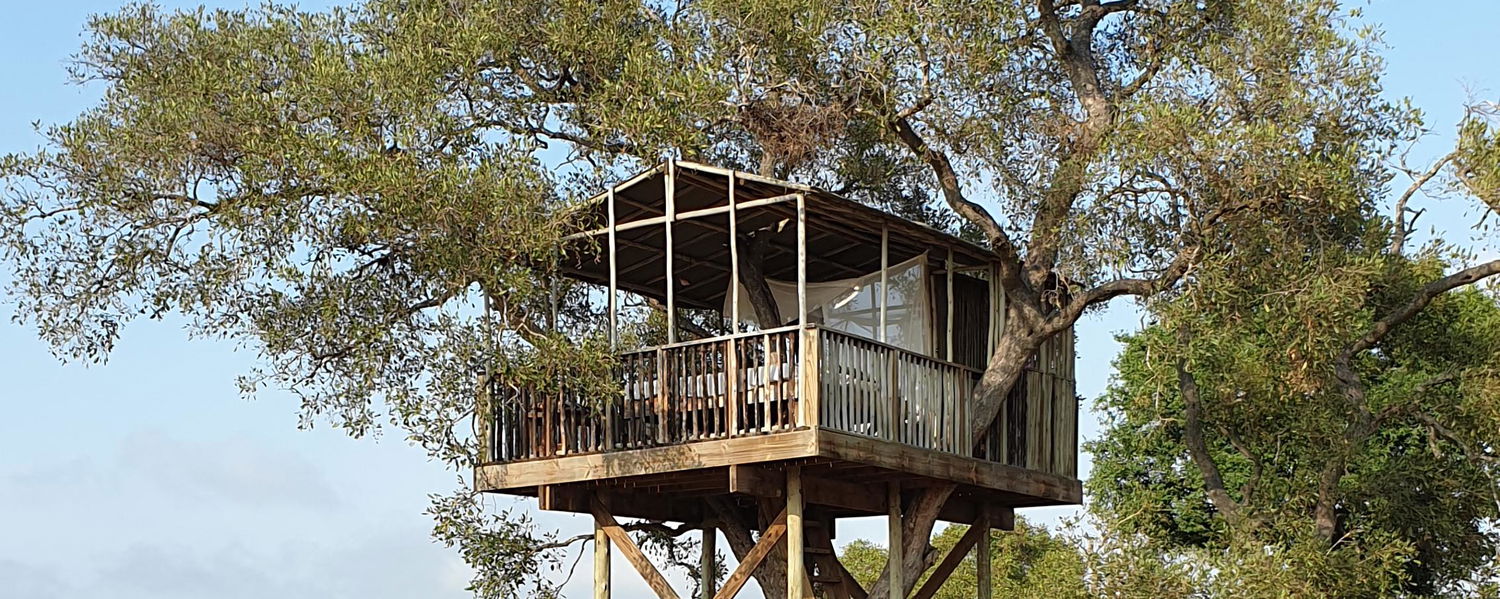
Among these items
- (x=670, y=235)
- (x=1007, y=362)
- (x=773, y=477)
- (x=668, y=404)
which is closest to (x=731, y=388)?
(x=668, y=404)

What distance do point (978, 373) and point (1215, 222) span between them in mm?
2700

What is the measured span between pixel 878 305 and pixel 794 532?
114 inches

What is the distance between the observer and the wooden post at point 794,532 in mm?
14633

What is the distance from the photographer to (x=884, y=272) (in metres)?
15.3

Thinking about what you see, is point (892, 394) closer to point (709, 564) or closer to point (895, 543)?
point (895, 543)

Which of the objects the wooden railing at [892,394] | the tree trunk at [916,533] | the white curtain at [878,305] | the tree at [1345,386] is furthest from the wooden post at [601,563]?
the tree at [1345,386]

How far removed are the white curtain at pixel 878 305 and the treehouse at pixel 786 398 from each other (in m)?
0.02

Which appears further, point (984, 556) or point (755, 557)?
point (984, 556)

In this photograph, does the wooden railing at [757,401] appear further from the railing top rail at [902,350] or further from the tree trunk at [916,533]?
the tree trunk at [916,533]

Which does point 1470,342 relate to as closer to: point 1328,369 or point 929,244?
point 1328,369

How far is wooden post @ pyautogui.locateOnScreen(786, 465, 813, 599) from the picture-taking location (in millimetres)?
14633

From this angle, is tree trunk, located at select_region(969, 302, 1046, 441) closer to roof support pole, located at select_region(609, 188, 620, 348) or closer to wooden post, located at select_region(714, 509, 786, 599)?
wooden post, located at select_region(714, 509, 786, 599)

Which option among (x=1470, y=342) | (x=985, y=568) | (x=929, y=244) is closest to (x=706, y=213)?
(x=929, y=244)

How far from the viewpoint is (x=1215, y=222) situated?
1526 cm
